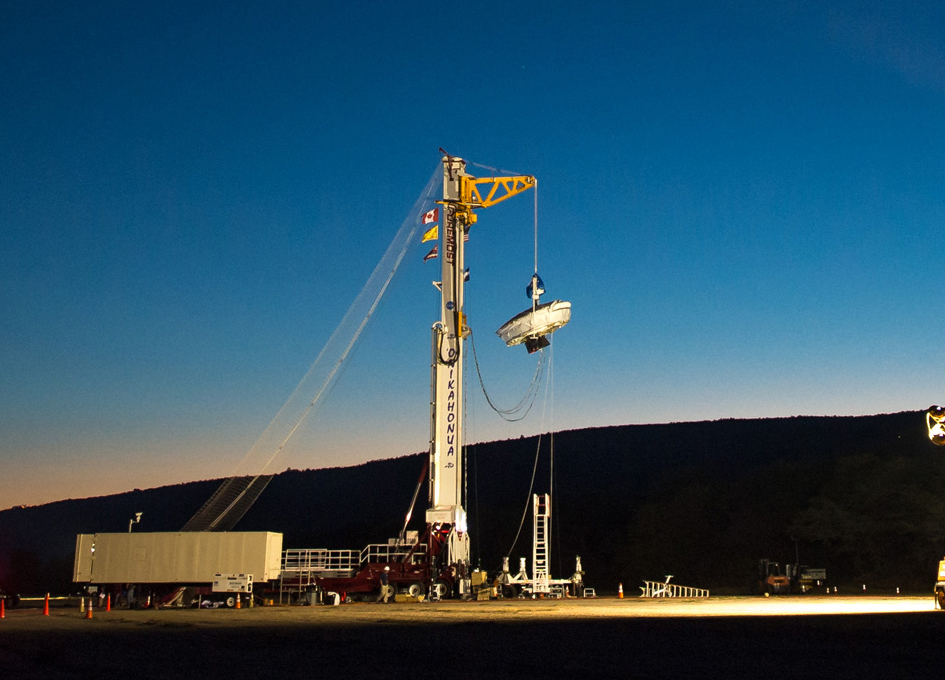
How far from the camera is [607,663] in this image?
13391mm

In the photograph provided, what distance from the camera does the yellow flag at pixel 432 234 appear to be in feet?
124

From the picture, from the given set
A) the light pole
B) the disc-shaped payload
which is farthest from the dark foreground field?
the disc-shaped payload

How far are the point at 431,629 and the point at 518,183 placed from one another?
22473 mm

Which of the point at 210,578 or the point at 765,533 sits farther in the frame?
the point at 765,533

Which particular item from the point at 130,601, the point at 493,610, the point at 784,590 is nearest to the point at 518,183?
the point at 493,610

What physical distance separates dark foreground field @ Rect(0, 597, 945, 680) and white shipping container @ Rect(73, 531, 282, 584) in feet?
23.4

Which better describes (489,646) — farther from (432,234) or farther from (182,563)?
(432,234)

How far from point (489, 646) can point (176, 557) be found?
65.8 feet

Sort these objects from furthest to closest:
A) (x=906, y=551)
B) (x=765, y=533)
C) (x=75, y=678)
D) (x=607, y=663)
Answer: (x=765, y=533), (x=906, y=551), (x=607, y=663), (x=75, y=678)

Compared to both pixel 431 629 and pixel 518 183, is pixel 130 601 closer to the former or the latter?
pixel 431 629

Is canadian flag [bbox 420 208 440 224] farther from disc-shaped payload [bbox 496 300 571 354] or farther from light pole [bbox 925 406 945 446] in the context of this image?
light pole [bbox 925 406 945 446]

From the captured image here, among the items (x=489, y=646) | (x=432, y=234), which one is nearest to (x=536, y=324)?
(x=432, y=234)

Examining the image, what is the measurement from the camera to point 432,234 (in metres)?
37.8

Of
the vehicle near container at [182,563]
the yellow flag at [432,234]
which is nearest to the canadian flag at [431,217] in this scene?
the yellow flag at [432,234]
